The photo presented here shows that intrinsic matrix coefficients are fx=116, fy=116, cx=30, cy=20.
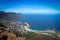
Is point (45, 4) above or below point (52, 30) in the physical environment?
above

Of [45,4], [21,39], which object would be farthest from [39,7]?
[21,39]

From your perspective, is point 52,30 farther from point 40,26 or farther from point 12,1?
point 12,1

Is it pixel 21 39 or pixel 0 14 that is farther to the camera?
pixel 0 14

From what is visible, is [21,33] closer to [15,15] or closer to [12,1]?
[15,15]

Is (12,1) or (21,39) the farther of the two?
(12,1)

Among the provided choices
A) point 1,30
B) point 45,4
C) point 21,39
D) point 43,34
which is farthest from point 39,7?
point 1,30

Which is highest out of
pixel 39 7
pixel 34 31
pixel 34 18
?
pixel 39 7
